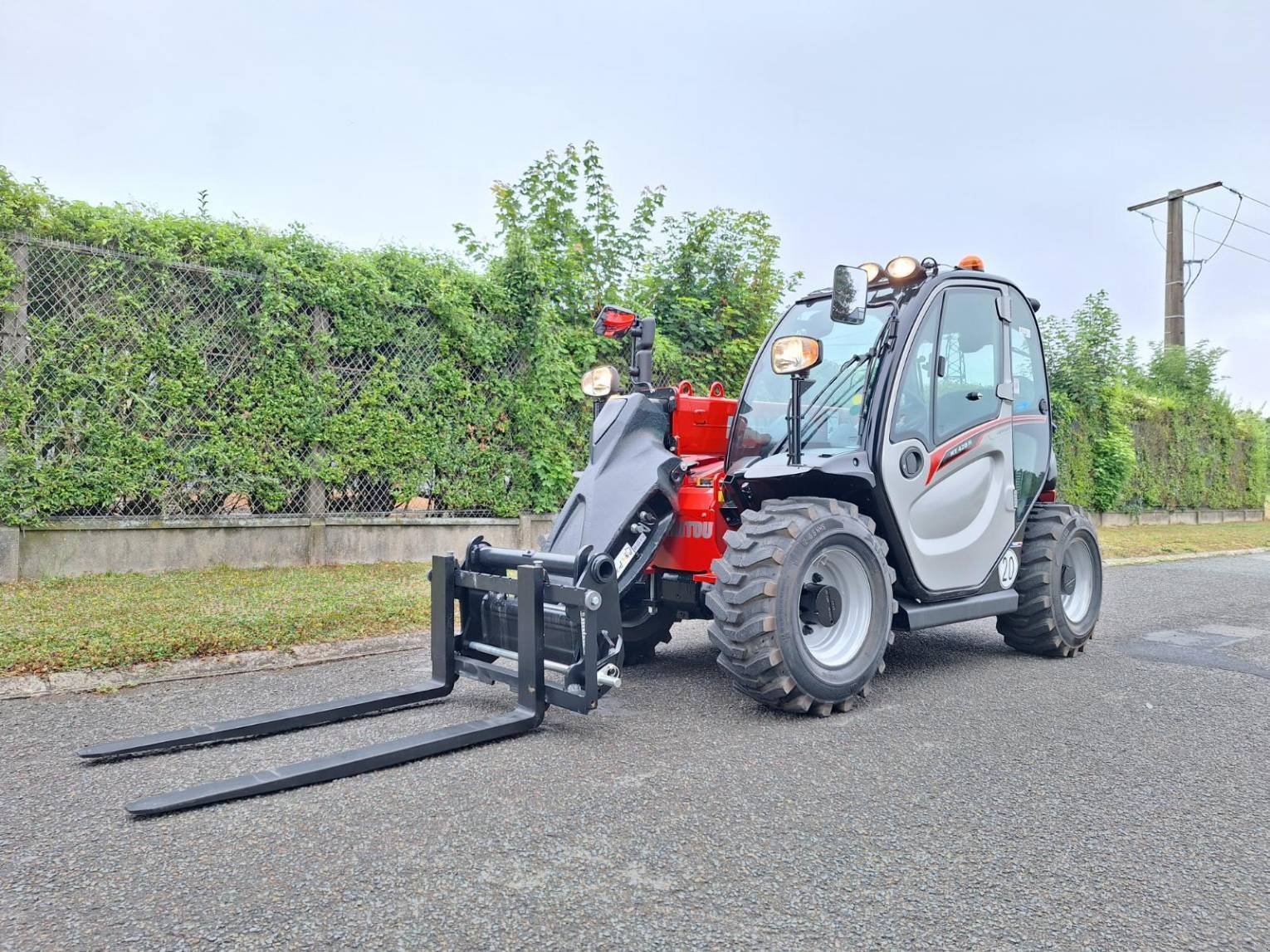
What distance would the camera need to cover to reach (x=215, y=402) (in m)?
7.29

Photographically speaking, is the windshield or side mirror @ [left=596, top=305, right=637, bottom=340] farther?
side mirror @ [left=596, top=305, right=637, bottom=340]

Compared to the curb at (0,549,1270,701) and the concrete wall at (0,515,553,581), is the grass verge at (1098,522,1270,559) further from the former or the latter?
the curb at (0,549,1270,701)

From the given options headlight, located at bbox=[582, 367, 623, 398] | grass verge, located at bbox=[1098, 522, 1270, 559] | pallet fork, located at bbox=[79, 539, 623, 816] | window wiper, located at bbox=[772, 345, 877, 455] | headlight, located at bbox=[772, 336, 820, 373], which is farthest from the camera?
grass verge, located at bbox=[1098, 522, 1270, 559]

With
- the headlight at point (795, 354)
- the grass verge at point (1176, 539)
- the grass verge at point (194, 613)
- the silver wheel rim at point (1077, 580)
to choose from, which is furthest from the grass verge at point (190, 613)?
the grass verge at point (1176, 539)

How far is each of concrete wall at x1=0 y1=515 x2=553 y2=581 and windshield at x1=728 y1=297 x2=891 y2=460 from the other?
1906 millimetres

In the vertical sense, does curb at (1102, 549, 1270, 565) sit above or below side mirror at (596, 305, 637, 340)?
below

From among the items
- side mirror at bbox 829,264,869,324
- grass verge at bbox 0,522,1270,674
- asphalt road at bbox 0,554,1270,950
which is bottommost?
asphalt road at bbox 0,554,1270,950

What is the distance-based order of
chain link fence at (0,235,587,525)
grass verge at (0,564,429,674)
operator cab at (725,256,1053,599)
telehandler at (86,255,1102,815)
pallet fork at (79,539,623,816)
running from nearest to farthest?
pallet fork at (79,539,623,816) → telehandler at (86,255,1102,815) → operator cab at (725,256,1053,599) → grass verge at (0,564,429,674) → chain link fence at (0,235,587,525)

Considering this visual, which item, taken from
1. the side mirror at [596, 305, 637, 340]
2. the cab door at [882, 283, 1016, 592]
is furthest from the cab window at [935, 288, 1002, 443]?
the side mirror at [596, 305, 637, 340]

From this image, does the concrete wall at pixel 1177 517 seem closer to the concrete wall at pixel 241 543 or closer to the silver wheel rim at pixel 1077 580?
the silver wheel rim at pixel 1077 580

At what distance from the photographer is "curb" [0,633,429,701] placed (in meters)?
4.19

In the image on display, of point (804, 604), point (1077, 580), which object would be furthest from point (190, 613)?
point (1077, 580)

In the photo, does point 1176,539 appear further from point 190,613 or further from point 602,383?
point 190,613

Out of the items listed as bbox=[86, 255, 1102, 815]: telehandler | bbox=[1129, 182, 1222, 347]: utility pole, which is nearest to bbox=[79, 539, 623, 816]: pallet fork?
bbox=[86, 255, 1102, 815]: telehandler
